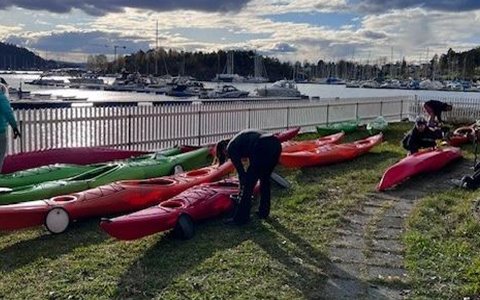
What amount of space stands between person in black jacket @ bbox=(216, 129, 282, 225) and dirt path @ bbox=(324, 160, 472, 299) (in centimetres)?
126

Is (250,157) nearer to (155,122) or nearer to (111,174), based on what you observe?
(111,174)

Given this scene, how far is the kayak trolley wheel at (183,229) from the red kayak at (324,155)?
4.79 metres

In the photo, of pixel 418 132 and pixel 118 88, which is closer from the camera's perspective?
pixel 418 132

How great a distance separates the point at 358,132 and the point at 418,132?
20.7 ft

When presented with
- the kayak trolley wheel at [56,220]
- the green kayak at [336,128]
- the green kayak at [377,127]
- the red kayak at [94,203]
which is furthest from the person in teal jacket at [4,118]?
the green kayak at [377,127]

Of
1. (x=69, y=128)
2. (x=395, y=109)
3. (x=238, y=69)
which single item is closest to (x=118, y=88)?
Answer: (x=238, y=69)

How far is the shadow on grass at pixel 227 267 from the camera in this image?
4.61 meters

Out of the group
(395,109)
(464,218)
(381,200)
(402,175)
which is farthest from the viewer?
(395,109)

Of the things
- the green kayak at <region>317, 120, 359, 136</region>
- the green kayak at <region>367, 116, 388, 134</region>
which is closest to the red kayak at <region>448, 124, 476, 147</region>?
the green kayak at <region>367, 116, 388, 134</region>

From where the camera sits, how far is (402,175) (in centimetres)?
973

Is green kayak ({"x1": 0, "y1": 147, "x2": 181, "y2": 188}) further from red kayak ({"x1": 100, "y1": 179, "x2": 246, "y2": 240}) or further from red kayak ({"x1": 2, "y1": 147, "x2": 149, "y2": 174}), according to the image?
red kayak ({"x1": 100, "y1": 179, "x2": 246, "y2": 240})

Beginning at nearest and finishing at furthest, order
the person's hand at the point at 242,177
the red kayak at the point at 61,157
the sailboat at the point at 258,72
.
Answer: the person's hand at the point at 242,177, the red kayak at the point at 61,157, the sailboat at the point at 258,72

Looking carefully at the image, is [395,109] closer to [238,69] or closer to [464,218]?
[464,218]

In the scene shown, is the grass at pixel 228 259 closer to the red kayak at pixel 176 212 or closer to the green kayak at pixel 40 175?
the red kayak at pixel 176 212
